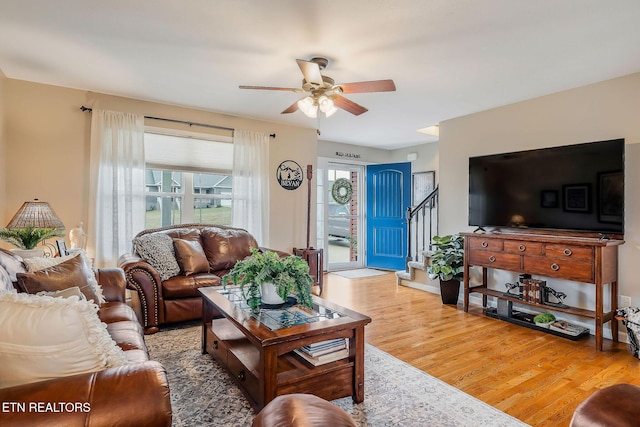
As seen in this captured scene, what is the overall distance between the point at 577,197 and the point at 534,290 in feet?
3.22

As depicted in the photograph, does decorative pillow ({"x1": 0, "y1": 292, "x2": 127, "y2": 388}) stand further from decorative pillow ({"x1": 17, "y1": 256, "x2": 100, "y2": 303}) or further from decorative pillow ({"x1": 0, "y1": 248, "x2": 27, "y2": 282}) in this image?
decorative pillow ({"x1": 0, "y1": 248, "x2": 27, "y2": 282})

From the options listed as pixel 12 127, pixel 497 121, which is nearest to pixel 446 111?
pixel 497 121

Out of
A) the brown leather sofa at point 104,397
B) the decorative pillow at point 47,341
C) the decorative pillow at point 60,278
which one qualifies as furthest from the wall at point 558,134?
the decorative pillow at point 60,278

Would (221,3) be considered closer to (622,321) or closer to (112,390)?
(112,390)

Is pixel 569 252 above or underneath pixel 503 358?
above

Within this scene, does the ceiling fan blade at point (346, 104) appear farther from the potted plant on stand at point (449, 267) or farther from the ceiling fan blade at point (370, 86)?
the potted plant on stand at point (449, 267)

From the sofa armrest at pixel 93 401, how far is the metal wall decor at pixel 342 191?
228 inches

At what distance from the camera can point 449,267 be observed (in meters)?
4.25

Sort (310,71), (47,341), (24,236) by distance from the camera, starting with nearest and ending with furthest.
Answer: (47,341) → (310,71) → (24,236)

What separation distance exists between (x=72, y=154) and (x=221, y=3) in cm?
271

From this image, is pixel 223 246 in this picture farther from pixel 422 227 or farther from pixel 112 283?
pixel 422 227

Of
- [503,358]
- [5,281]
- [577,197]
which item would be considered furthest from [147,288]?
[577,197]

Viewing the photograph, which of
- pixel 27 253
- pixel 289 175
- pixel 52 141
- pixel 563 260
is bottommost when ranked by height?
pixel 563 260

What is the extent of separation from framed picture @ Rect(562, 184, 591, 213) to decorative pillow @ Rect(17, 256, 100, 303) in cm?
409
